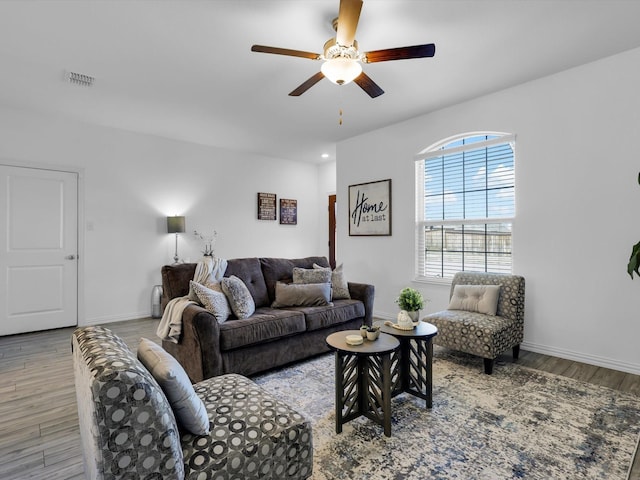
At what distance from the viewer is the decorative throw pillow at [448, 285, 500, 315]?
129 inches

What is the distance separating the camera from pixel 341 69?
2363mm

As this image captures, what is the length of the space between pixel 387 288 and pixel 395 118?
232 centimetres

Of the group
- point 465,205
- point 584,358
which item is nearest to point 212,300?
point 465,205

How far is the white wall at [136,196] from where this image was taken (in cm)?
440

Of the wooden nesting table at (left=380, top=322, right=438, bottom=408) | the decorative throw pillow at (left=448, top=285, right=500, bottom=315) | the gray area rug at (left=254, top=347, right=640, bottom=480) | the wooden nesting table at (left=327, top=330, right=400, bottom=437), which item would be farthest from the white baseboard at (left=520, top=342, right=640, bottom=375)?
the wooden nesting table at (left=327, top=330, right=400, bottom=437)

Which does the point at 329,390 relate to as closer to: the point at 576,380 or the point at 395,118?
the point at 576,380

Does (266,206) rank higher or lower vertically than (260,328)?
higher

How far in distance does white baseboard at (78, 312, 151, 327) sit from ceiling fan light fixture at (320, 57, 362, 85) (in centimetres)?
436

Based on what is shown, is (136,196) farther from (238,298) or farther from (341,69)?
(341,69)

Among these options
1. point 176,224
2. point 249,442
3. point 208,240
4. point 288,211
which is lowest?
point 249,442

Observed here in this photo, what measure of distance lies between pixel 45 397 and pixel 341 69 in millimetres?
3254

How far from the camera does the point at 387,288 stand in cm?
482

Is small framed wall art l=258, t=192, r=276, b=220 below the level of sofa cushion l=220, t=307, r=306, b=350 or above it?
above

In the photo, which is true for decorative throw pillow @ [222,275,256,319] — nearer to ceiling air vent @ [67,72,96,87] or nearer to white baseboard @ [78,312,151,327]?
ceiling air vent @ [67,72,96,87]
